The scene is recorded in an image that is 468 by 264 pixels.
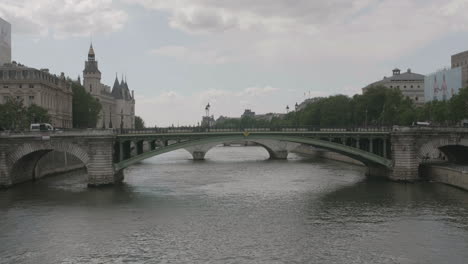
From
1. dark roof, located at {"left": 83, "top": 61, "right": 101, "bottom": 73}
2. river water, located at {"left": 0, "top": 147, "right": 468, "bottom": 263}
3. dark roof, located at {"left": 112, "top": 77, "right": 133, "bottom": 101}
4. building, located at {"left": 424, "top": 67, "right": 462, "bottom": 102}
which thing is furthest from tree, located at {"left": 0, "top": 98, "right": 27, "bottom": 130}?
dark roof, located at {"left": 112, "top": 77, "right": 133, "bottom": 101}

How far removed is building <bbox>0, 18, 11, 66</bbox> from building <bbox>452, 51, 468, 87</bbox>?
271 feet

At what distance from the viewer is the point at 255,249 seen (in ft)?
84.4

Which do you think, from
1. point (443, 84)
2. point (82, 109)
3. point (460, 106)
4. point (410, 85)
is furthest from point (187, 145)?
point (410, 85)

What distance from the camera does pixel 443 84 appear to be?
294ft

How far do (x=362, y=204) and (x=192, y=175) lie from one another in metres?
25.9

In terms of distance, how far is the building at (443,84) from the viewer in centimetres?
8619

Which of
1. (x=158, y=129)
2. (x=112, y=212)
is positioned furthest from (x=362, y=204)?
(x=158, y=129)

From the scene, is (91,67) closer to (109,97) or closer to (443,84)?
(109,97)

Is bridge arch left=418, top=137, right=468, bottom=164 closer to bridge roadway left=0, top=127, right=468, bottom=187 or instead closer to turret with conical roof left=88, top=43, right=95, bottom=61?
bridge roadway left=0, top=127, right=468, bottom=187

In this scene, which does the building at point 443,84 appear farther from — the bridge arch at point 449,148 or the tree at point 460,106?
the bridge arch at point 449,148

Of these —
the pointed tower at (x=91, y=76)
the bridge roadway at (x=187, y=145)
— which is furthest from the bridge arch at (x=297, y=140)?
the pointed tower at (x=91, y=76)

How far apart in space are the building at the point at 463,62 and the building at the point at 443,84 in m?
3.51

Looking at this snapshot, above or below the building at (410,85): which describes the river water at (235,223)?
below

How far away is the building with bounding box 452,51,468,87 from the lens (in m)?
90.3
